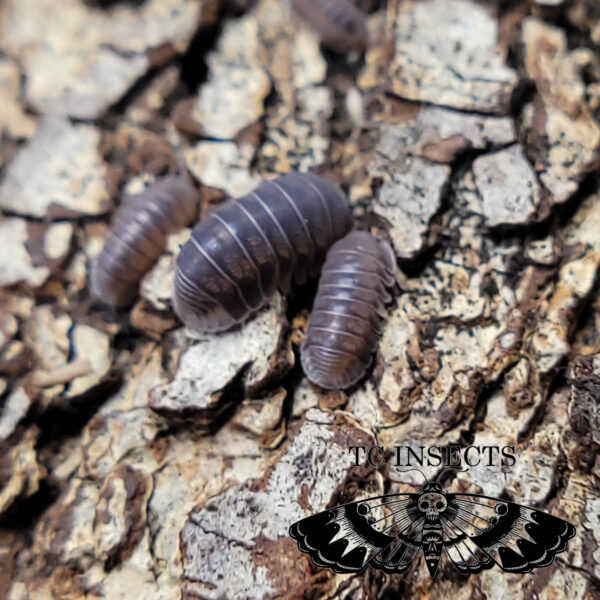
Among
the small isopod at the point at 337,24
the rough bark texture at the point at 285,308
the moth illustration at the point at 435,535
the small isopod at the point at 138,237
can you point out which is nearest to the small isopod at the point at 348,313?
the rough bark texture at the point at 285,308

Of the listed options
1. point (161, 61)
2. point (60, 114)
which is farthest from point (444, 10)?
point (60, 114)

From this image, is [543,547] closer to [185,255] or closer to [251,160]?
[185,255]

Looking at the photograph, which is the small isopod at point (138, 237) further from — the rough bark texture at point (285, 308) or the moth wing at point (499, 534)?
the moth wing at point (499, 534)

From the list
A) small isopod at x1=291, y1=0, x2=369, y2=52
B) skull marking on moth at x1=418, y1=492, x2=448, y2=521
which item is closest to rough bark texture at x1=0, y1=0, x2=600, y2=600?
small isopod at x1=291, y1=0, x2=369, y2=52

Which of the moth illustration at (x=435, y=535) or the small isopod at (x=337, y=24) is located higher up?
the small isopod at (x=337, y=24)

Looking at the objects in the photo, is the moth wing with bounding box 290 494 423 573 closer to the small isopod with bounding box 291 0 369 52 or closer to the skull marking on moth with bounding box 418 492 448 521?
the skull marking on moth with bounding box 418 492 448 521

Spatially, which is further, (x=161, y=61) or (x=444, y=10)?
(x=161, y=61)
